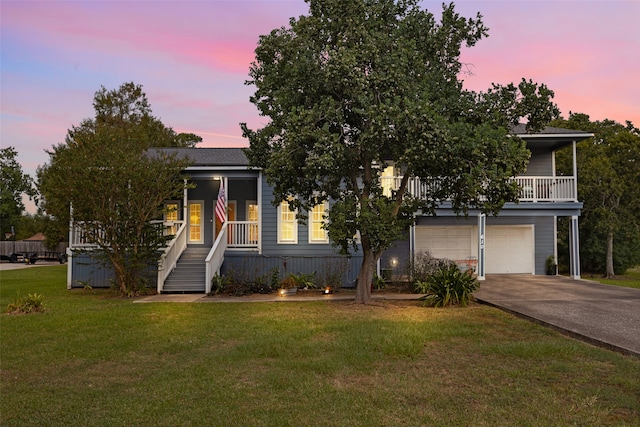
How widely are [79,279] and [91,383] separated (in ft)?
42.9

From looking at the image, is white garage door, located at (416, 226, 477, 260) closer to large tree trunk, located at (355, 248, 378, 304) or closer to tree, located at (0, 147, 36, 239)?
large tree trunk, located at (355, 248, 378, 304)

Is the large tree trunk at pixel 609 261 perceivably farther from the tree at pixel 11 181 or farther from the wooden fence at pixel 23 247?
the tree at pixel 11 181

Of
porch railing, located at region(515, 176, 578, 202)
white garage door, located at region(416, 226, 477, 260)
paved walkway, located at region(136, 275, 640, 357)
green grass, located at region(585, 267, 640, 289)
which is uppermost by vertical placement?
porch railing, located at region(515, 176, 578, 202)

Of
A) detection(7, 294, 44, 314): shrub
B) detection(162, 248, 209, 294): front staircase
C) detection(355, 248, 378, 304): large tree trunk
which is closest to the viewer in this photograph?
detection(7, 294, 44, 314): shrub

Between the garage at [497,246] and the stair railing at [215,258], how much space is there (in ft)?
30.4

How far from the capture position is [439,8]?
478 inches

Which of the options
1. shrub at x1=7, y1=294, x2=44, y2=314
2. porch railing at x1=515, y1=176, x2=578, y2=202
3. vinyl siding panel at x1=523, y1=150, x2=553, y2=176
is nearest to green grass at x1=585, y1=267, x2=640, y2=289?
porch railing at x1=515, y1=176, x2=578, y2=202

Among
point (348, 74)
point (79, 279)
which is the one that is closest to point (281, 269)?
point (79, 279)

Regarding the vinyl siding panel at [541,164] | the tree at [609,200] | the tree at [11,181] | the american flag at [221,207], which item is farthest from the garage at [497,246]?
the tree at [11,181]

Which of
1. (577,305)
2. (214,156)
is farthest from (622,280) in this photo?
(214,156)

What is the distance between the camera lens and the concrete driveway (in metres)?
8.53

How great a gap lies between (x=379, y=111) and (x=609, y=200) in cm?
2098

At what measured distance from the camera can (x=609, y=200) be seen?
25938mm

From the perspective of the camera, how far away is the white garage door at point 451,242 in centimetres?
2077
